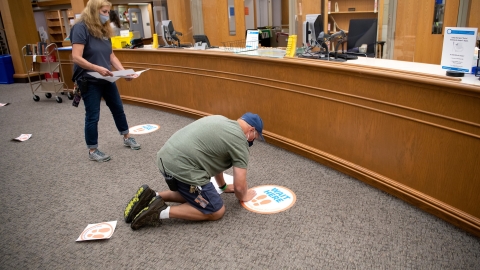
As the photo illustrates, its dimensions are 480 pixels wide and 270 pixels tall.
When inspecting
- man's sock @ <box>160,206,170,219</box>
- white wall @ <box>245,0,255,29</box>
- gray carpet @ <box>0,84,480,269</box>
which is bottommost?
gray carpet @ <box>0,84,480,269</box>

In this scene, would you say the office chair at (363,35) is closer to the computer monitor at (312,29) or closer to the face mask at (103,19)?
the computer monitor at (312,29)

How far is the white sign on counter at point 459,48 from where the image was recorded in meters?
2.26

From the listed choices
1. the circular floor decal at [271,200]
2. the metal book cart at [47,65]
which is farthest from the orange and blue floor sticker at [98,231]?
the metal book cart at [47,65]

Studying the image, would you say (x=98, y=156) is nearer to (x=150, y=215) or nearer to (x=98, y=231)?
(x=98, y=231)

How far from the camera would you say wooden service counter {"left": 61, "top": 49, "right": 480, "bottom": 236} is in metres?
2.20

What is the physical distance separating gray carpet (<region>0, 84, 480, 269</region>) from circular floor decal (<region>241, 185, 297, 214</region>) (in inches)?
2.2

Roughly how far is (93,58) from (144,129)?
1405 mm

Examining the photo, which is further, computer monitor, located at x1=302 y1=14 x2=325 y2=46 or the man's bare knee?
computer monitor, located at x1=302 y1=14 x2=325 y2=46

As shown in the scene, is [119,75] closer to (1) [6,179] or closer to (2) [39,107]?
(1) [6,179]

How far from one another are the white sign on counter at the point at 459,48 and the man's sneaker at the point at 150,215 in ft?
7.19

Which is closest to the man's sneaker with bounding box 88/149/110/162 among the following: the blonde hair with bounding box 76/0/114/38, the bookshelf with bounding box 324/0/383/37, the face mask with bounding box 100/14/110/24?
the blonde hair with bounding box 76/0/114/38

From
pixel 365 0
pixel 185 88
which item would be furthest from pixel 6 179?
pixel 365 0

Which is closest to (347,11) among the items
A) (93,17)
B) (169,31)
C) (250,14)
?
(250,14)

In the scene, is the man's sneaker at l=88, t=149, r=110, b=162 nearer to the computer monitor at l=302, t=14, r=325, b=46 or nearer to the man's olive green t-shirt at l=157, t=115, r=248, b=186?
the man's olive green t-shirt at l=157, t=115, r=248, b=186
